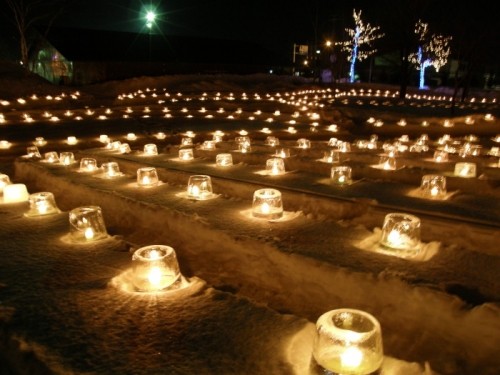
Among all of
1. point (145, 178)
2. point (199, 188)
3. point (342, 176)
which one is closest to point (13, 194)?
point (145, 178)

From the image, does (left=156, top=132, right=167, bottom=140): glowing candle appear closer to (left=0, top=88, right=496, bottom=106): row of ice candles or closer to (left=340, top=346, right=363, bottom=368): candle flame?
(left=0, top=88, right=496, bottom=106): row of ice candles

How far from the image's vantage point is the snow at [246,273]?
2594mm

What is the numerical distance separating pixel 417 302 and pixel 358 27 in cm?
3181

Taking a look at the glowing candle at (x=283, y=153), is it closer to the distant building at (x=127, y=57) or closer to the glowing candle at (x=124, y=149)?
the glowing candle at (x=124, y=149)

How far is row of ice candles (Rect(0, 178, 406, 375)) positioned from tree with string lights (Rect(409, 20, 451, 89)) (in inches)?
823

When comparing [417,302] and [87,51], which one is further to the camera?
[87,51]

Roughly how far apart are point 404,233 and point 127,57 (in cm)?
2809

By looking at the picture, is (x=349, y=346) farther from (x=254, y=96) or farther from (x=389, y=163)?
(x=254, y=96)

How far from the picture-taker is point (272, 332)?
2.71m

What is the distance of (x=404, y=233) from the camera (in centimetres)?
394

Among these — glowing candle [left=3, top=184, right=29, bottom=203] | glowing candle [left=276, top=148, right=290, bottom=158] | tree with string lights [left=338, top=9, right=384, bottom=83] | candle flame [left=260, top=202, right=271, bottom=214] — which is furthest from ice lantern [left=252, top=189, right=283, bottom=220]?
tree with string lights [left=338, top=9, right=384, bottom=83]

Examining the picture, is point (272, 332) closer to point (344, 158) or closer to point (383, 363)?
point (383, 363)

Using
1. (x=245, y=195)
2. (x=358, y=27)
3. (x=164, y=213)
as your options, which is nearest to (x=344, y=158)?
(x=245, y=195)

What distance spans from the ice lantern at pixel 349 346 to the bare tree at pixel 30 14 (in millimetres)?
25124
